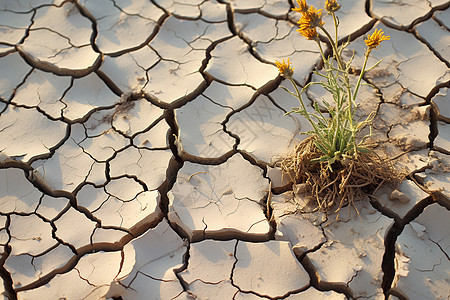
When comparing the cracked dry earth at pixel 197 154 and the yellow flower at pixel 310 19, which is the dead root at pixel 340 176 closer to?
the cracked dry earth at pixel 197 154

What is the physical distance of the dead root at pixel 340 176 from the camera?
2.38 metres

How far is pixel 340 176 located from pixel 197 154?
2.57 feet

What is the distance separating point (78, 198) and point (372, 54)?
197 centimetres

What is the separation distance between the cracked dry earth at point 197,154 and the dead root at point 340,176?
7 centimetres

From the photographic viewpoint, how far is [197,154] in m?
2.69

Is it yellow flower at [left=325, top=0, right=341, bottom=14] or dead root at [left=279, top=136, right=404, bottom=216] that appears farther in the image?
dead root at [left=279, top=136, right=404, bottom=216]

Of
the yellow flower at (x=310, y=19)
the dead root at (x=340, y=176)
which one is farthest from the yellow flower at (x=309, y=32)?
the dead root at (x=340, y=176)

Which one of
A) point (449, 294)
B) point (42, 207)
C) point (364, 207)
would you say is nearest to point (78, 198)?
point (42, 207)

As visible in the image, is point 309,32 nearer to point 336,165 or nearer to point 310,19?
point 310,19

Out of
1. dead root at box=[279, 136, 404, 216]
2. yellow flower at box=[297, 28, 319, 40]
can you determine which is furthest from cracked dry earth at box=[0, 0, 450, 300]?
yellow flower at box=[297, 28, 319, 40]

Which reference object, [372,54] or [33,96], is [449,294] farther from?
[33,96]

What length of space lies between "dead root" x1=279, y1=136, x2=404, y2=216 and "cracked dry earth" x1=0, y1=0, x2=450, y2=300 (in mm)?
66

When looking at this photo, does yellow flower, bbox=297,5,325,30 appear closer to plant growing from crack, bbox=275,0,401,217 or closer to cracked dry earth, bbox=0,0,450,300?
plant growing from crack, bbox=275,0,401,217

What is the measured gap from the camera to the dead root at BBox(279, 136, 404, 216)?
2.38m
